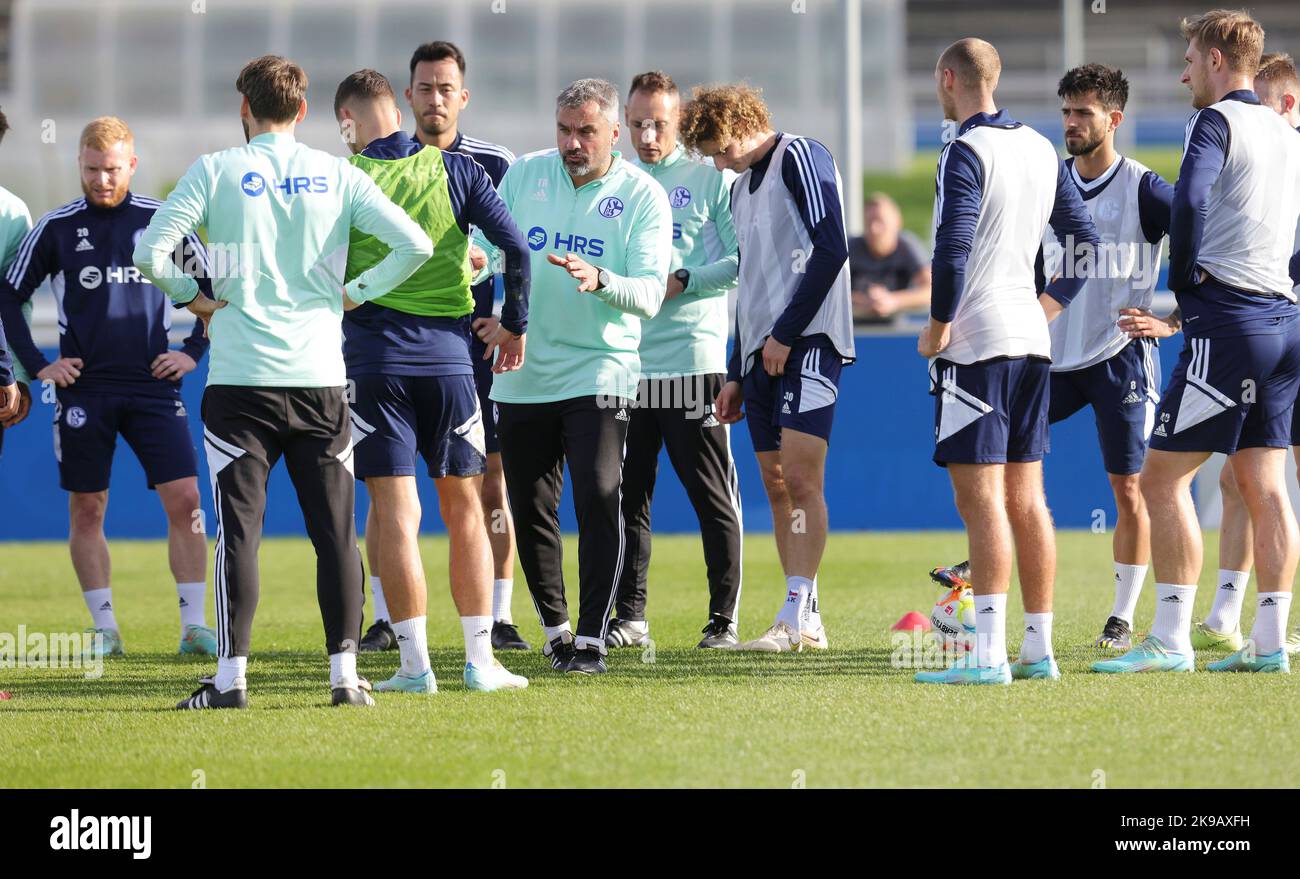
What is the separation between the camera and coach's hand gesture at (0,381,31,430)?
6.66 meters

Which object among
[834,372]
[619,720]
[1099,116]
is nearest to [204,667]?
[619,720]

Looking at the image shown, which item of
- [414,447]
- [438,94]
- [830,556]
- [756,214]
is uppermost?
[438,94]

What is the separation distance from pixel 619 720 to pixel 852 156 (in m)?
9.00

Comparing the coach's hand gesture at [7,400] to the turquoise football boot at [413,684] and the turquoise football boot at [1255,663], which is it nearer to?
the turquoise football boot at [413,684]

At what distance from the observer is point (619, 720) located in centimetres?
521

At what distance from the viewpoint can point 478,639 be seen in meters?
5.84

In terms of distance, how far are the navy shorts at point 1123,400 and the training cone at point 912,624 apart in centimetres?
110

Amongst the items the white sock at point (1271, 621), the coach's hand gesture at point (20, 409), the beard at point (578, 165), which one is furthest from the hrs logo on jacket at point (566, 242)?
A: the white sock at point (1271, 621)

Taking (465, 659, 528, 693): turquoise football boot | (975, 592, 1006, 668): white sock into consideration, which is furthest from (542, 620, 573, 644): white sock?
(975, 592, 1006, 668): white sock

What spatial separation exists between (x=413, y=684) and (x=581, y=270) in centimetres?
161

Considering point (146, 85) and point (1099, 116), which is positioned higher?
point (146, 85)

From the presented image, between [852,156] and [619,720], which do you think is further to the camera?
[852,156]

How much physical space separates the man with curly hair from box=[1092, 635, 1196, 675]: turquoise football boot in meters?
1.28
